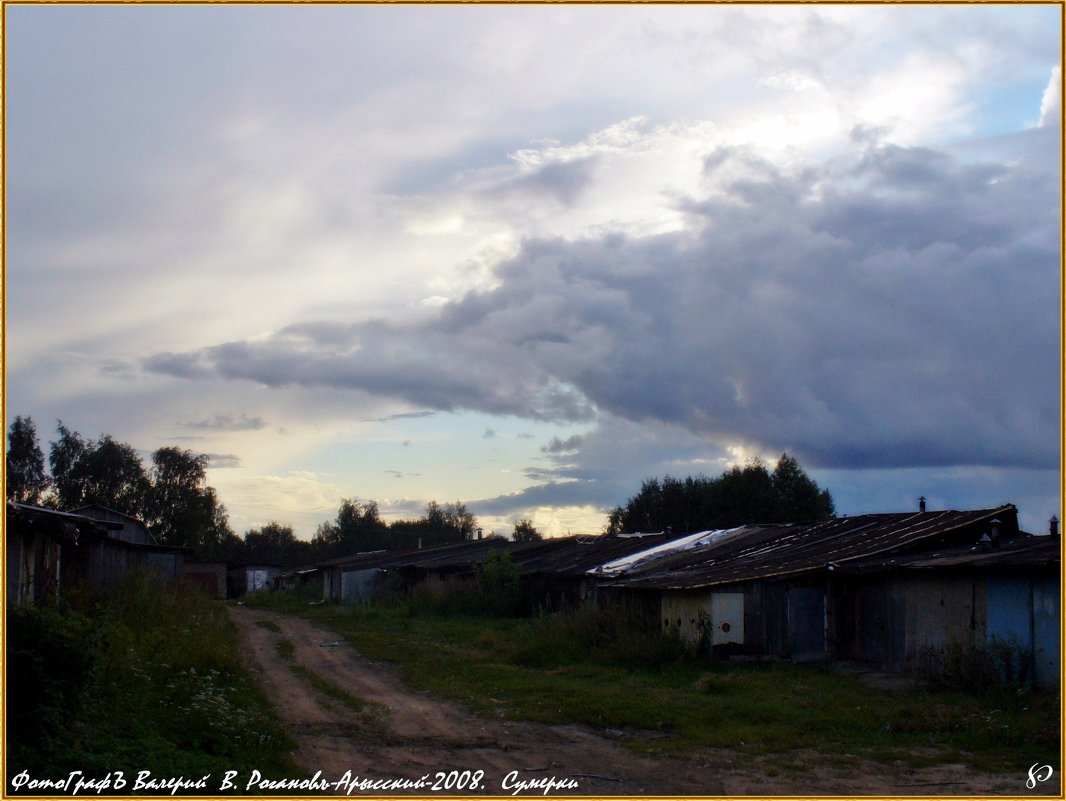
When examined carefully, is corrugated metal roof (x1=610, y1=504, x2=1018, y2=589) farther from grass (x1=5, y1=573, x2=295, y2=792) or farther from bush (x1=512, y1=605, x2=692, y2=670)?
grass (x1=5, y1=573, x2=295, y2=792)

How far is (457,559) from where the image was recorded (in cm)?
4681

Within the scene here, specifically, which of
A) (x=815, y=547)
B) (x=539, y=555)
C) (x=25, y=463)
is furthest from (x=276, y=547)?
(x=815, y=547)

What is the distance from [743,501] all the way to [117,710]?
59757mm

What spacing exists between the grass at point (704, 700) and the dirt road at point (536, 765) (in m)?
0.57

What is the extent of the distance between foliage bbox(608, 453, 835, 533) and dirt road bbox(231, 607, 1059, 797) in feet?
166

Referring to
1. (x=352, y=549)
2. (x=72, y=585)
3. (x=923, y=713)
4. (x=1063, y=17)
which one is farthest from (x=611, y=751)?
(x=352, y=549)

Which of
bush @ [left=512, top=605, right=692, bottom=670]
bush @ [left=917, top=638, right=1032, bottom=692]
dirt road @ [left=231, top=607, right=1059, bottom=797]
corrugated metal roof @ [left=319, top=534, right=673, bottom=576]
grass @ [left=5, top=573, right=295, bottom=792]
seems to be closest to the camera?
grass @ [left=5, top=573, right=295, bottom=792]

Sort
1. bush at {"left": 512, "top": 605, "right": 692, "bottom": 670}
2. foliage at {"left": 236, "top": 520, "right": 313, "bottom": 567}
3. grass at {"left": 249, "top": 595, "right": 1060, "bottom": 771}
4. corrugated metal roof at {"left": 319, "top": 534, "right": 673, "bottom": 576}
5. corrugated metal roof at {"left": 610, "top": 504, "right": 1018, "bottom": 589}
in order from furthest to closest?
foliage at {"left": 236, "top": 520, "right": 313, "bottom": 567}, corrugated metal roof at {"left": 319, "top": 534, "right": 673, "bottom": 576}, corrugated metal roof at {"left": 610, "top": 504, "right": 1018, "bottom": 589}, bush at {"left": 512, "top": 605, "right": 692, "bottom": 670}, grass at {"left": 249, "top": 595, "right": 1060, "bottom": 771}

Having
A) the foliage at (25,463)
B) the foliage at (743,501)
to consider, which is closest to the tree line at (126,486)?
the foliage at (25,463)

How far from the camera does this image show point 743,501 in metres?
66.9

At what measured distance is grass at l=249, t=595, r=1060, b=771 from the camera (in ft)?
40.9

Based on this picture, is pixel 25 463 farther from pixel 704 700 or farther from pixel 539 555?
pixel 704 700

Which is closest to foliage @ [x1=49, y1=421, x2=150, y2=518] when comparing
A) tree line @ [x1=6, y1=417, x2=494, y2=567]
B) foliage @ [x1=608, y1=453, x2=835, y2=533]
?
tree line @ [x1=6, y1=417, x2=494, y2=567]

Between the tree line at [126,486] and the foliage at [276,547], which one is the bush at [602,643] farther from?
the foliage at [276,547]
